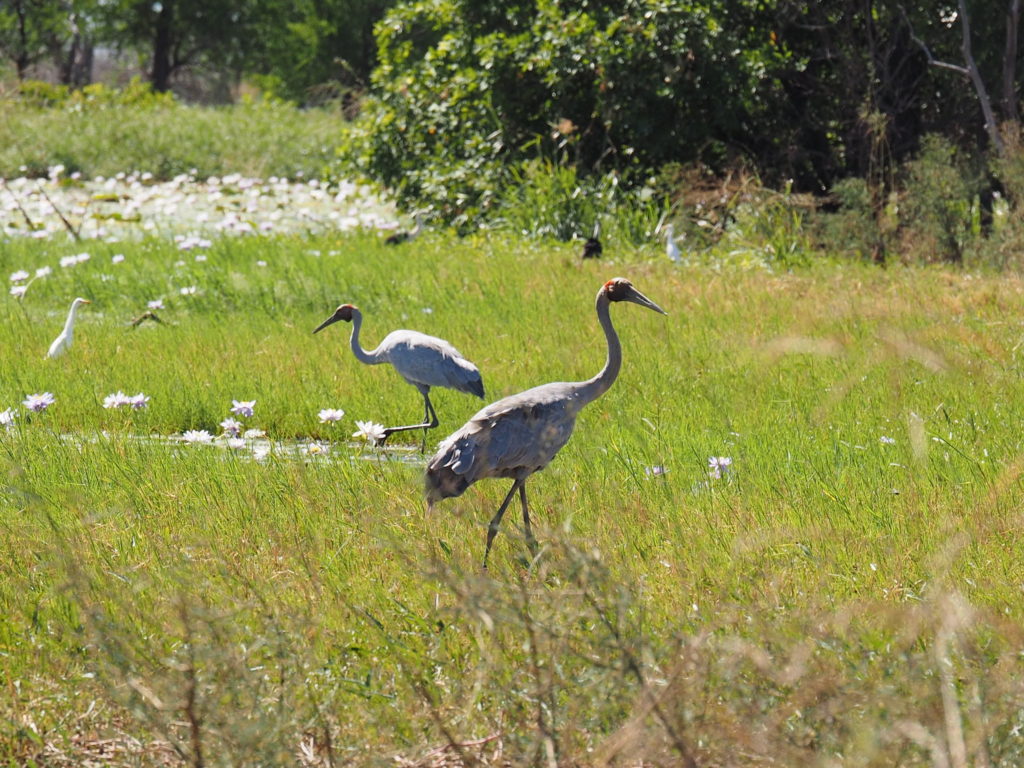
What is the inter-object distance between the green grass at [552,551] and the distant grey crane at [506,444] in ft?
0.67

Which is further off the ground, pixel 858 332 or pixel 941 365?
pixel 941 365

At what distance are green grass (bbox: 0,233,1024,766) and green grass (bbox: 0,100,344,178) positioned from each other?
11176 millimetres

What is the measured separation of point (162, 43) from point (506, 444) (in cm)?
3712

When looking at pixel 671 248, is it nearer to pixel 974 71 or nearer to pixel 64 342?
pixel 974 71

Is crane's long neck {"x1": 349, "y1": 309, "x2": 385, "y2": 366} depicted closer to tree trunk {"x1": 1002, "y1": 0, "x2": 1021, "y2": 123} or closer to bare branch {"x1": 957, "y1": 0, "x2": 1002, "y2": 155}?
bare branch {"x1": 957, "y1": 0, "x2": 1002, "y2": 155}

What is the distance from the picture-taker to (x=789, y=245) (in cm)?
1223

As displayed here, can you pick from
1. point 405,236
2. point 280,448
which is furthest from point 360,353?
point 405,236

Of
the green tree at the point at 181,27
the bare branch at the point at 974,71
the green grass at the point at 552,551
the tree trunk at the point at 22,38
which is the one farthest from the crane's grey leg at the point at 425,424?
the green tree at the point at 181,27

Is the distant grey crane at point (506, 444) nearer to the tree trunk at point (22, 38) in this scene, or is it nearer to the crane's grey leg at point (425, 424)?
the crane's grey leg at point (425, 424)

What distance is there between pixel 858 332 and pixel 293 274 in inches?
189

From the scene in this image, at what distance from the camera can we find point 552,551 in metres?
4.63

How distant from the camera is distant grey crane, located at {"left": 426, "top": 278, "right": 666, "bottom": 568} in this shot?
197 inches

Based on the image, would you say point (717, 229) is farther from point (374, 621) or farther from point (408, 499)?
Answer: point (374, 621)

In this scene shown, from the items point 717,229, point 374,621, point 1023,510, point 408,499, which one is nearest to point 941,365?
point 1023,510
